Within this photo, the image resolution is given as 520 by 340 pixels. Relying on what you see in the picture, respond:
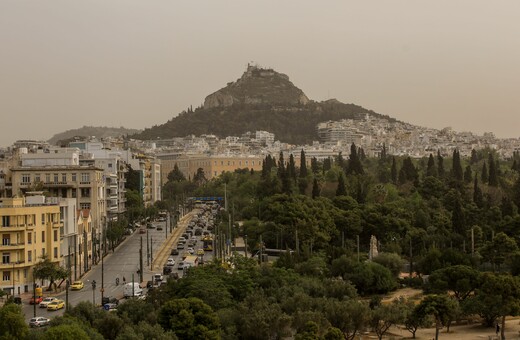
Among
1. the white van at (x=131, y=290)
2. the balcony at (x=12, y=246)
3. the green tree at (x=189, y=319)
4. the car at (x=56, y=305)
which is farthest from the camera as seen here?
the balcony at (x=12, y=246)

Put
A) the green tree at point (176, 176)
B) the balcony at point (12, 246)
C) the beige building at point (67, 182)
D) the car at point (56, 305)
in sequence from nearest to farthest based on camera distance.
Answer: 1. the car at point (56, 305)
2. the balcony at point (12, 246)
3. the beige building at point (67, 182)
4. the green tree at point (176, 176)

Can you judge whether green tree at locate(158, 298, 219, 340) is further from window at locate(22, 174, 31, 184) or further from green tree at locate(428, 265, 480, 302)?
window at locate(22, 174, 31, 184)

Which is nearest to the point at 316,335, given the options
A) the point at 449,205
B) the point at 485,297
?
the point at 485,297

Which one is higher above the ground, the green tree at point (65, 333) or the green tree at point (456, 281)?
the green tree at point (65, 333)

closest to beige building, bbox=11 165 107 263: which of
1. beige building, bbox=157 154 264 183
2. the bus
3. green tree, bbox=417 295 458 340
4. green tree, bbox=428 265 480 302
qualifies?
the bus

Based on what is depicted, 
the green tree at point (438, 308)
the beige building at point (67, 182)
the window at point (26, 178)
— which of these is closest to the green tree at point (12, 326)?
the green tree at point (438, 308)

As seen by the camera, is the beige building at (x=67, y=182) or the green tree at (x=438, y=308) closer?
the green tree at (x=438, y=308)

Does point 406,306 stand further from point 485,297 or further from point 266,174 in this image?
point 266,174

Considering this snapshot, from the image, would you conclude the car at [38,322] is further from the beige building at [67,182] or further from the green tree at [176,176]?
the green tree at [176,176]
